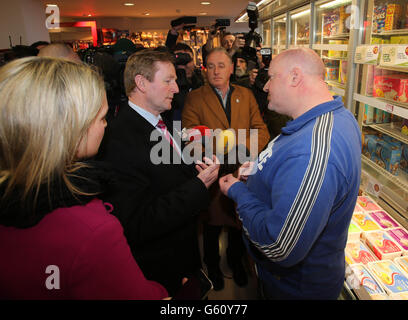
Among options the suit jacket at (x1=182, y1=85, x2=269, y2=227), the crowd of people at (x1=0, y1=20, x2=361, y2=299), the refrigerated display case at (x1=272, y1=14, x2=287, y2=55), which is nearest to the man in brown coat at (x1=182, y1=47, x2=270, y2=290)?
the suit jacket at (x1=182, y1=85, x2=269, y2=227)

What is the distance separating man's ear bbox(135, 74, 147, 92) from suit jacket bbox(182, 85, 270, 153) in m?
0.92

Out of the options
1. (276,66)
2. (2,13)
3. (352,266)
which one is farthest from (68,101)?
(2,13)

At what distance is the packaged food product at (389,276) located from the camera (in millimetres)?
1529

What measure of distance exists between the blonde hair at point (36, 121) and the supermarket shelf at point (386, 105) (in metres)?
1.72

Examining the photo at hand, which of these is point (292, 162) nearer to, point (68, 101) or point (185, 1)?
point (68, 101)

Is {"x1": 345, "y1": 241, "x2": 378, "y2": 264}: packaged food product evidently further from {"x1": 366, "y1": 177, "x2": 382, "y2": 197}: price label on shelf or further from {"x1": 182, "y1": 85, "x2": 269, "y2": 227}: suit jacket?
{"x1": 182, "y1": 85, "x2": 269, "y2": 227}: suit jacket

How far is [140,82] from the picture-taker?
161cm

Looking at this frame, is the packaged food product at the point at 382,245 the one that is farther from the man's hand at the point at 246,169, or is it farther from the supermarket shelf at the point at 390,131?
the man's hand at the point at 246,169

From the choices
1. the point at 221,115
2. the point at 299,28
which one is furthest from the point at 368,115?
the point at 299,28

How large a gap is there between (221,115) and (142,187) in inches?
53.8

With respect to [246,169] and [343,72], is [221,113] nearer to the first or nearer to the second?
[246,169]

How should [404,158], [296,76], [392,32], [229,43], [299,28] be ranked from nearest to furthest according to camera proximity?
1. [296,76]
2. [392,32]
3. [404,158]
4. [229,43]
5. [299,28]

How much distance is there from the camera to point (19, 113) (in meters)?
0.68
